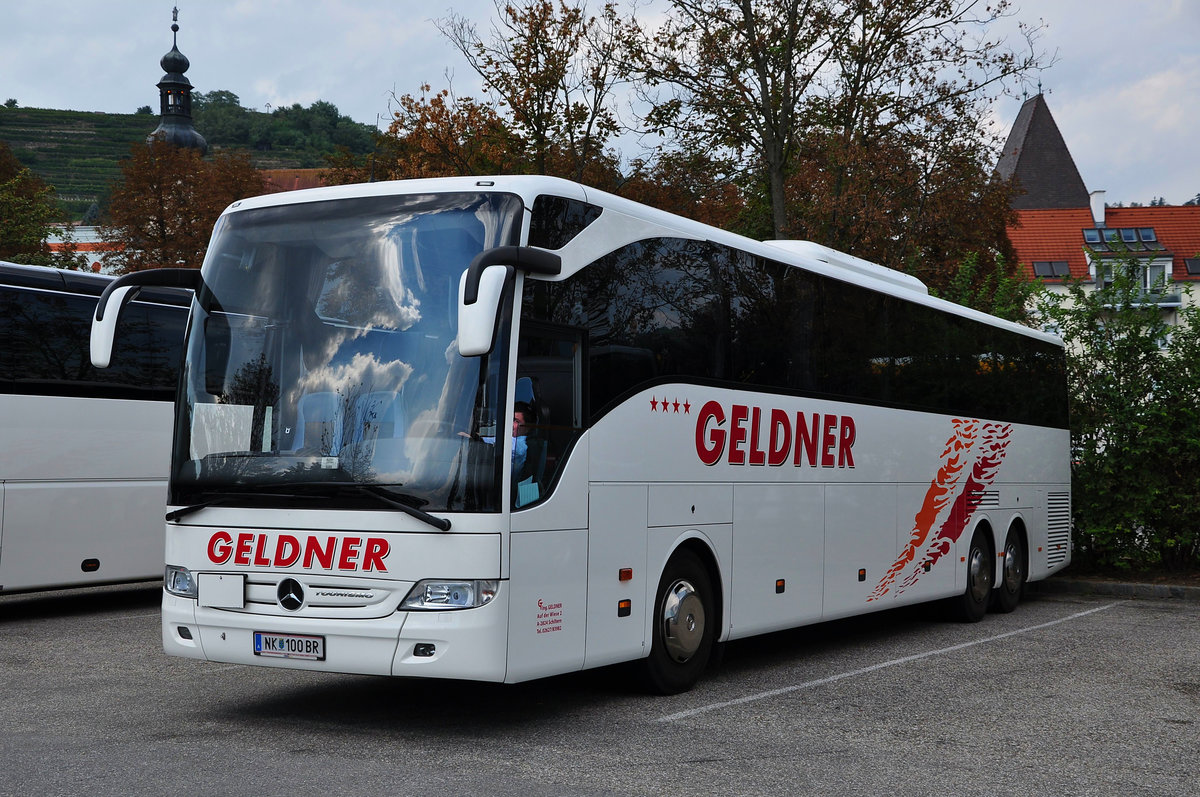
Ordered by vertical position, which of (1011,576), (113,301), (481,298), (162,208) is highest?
(162,208)

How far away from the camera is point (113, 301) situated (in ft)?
25.6

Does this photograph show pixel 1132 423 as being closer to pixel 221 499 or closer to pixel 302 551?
pixel 302 551

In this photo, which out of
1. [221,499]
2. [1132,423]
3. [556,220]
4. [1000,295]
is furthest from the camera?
[1000,295]

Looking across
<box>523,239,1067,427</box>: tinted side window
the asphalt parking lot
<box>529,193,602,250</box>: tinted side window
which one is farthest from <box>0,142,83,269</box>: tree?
<box>529,193,602,250</box>: tinted side window

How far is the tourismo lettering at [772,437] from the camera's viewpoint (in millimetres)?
9227

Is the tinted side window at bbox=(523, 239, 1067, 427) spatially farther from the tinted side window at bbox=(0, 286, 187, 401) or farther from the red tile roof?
the red tile roof

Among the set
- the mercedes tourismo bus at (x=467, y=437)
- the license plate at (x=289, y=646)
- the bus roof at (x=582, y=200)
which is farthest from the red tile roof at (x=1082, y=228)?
the license plate at (x=289, y=646)

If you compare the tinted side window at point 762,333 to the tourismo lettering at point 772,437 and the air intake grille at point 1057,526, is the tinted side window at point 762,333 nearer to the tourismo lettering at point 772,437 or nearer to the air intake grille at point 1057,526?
the tourismo lettering at point 772,437

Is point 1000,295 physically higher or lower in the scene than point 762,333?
higher

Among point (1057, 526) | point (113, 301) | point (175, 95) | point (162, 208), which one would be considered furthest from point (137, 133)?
point (113, 301)

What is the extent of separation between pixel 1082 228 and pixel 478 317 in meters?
78.3

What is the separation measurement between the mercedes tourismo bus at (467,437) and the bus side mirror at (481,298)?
2cm

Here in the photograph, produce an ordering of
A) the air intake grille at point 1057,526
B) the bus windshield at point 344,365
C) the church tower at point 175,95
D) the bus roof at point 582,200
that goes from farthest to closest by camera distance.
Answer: the church tower at point 175,95
the air intake grille at point 1057,526
the bus roof at point 582,200
the bus windshield at point 344,365

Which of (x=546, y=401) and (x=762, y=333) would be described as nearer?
(x=546, y=401)
